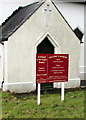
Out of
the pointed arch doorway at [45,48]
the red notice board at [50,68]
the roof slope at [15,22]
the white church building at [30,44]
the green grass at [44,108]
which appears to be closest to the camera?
the green grass at [44,108]

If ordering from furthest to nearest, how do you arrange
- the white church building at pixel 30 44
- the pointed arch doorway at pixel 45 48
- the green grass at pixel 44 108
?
the pointed arch doorway at pixel 45 48 < the white church building at pixel 30 44 < the green grass at pixel 44 108

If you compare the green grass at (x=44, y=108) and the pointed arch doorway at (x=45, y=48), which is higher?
the pointed arch doorway at (x=45, y=48)

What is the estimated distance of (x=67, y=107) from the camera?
24.5 ft

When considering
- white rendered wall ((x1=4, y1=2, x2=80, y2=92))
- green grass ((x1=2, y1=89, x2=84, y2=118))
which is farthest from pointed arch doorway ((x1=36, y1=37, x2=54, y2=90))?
green grass ((x1=2, y1=89, x2=84, y2=118))

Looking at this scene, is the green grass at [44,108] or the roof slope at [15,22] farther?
the roof slope at [15,22]

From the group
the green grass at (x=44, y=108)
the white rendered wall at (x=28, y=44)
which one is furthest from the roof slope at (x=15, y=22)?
the green grass at (x=44, y=108)

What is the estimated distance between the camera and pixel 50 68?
827cm

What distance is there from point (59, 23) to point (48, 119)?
6041 millimetres

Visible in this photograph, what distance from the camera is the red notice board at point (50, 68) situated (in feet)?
26.2

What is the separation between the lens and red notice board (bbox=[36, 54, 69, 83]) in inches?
315

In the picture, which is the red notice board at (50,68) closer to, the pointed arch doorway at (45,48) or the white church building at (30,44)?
the white church building at (30,44)

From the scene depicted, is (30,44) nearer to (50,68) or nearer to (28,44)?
(28,44)

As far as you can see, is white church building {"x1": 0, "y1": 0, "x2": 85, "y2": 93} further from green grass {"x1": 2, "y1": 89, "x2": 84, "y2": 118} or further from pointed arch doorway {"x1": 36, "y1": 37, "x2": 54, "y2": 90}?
green grass {"x1": 2, "y1": 89, "x2": 84, "y2": 118}

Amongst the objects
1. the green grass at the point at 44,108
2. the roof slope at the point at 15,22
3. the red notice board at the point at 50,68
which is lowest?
the green grass at the point at 44,108
